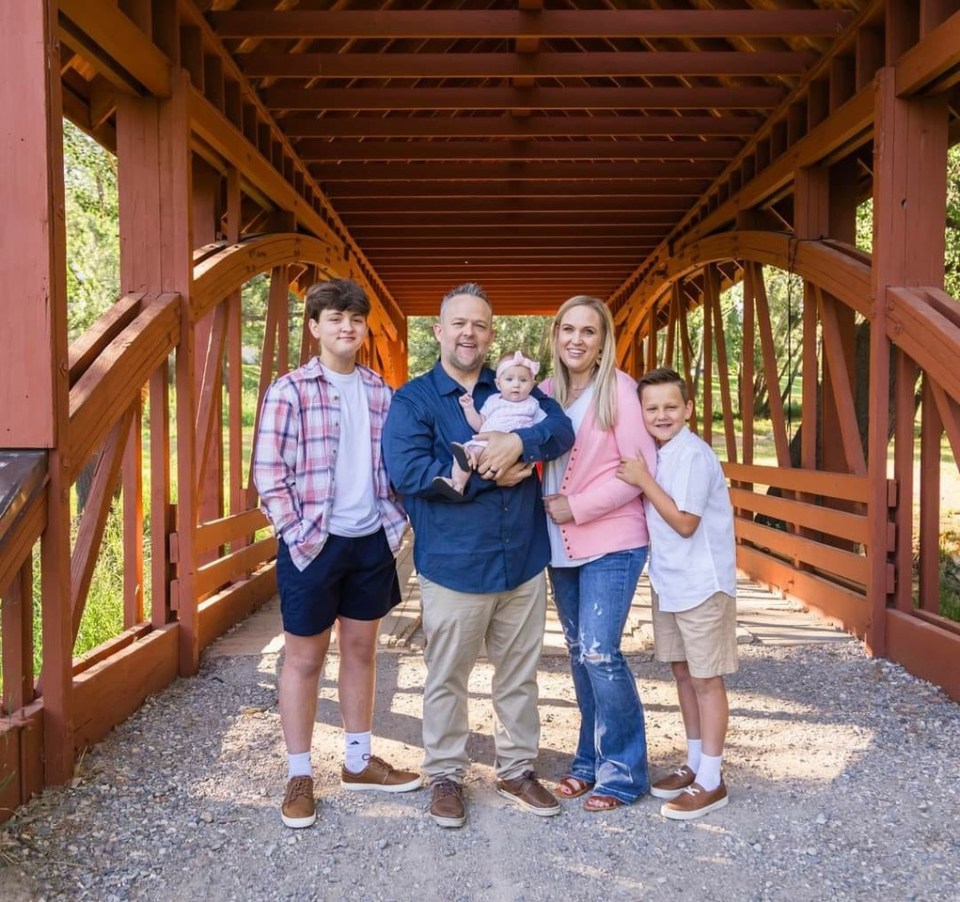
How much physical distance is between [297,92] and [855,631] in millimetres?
5434

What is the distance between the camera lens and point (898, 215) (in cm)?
506

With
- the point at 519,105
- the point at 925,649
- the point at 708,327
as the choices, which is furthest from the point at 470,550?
the point at 708,327

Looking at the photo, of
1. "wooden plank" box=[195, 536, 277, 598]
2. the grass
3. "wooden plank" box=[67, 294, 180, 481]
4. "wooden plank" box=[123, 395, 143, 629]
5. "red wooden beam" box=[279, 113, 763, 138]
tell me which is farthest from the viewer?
"red wooden beam" box=[279, 113, 763, 138]

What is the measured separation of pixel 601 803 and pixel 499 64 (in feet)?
16.6

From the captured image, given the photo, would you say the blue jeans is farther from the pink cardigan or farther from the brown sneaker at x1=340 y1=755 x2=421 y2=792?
the brown sneaker at x1=340 y1=755 x2=421 y2=792

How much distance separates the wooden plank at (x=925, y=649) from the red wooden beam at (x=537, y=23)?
12.0 feet

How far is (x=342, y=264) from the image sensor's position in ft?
31.7

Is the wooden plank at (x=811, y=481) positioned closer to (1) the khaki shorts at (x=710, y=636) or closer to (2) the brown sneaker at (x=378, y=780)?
(1) the khaki shorts at (x=710, y=636)

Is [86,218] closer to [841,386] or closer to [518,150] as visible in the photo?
[518,150]

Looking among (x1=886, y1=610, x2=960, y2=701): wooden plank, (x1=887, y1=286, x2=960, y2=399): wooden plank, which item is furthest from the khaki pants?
(x1=887, y1=286, x2=960, y2=399): wooden plank

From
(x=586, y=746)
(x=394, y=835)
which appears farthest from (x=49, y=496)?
(x=586, y=746)

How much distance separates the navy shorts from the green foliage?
962 centimetres

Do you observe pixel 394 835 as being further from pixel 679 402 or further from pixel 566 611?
pixel 679 402

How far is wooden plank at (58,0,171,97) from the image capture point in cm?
378
